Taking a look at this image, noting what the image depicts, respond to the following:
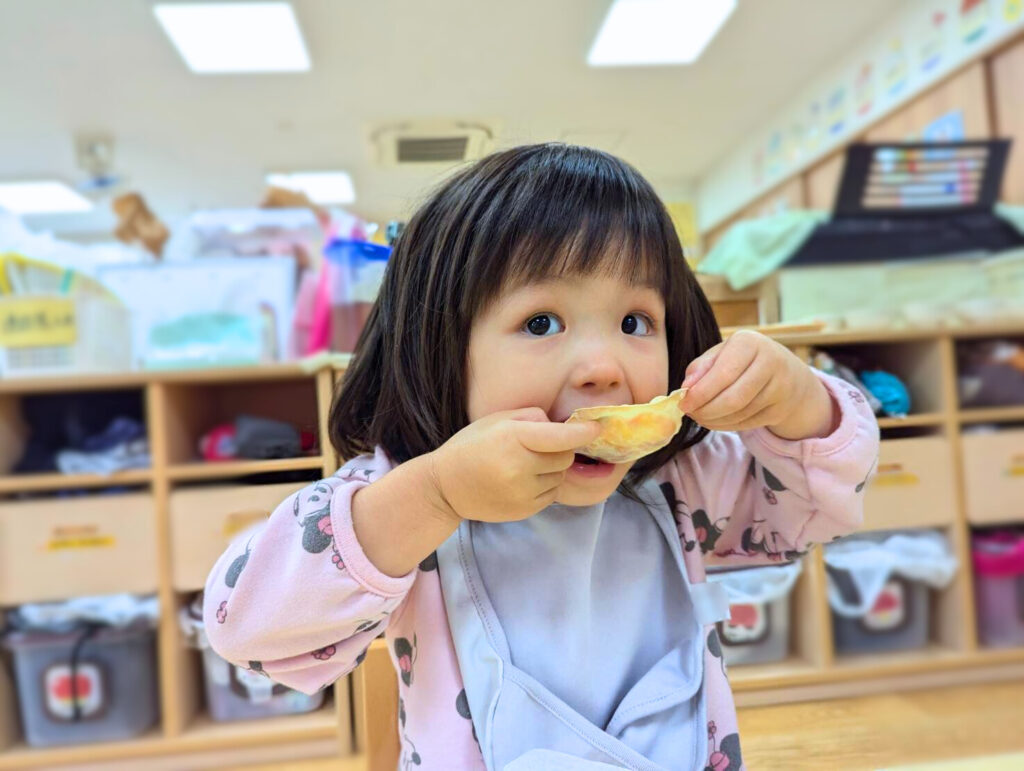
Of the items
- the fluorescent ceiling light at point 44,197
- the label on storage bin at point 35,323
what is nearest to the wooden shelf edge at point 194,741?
the label on storage bin at point 35,323

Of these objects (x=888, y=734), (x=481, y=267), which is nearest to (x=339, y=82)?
(x=481, y=267)

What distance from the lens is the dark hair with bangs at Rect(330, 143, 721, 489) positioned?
0.36 metres

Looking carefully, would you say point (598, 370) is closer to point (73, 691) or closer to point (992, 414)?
point (992, 414)

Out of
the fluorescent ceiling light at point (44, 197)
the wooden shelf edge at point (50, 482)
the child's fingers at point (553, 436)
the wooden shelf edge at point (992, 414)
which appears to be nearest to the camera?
the child's fingers at point (553, 436)

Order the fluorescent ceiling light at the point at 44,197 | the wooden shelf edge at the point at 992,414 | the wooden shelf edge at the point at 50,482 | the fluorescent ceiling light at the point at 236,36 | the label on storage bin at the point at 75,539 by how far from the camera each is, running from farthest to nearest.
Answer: the fluorescent ceiling light at the point at 236,36 → the fluorescent ceiling light at the point at 44,197 → the label on storage bin at the point at 75,539 → the wooden shelf edge at the point at 50,482 → the wooden shelf edge at the point at 992,414

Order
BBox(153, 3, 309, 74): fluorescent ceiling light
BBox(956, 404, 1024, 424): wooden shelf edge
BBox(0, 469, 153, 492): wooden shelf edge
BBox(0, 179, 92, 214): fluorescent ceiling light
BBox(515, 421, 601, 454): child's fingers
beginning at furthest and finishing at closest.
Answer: BBox(153, 3, 309, 74): fluorescent ceiling light
BBox(0, 179, 92, 214): fluorescent ceiling light
BBox(0, 469, 153, 492): wooden shelf edge
BBox(956, 404, 1024, 424): wooden shelf edge
BBox(515, 421, 601, 454): child's fingers

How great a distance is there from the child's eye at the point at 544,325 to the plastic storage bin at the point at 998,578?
0.37 metres

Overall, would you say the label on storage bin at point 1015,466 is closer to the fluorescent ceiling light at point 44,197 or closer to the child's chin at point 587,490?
the child's chin at point 587,490

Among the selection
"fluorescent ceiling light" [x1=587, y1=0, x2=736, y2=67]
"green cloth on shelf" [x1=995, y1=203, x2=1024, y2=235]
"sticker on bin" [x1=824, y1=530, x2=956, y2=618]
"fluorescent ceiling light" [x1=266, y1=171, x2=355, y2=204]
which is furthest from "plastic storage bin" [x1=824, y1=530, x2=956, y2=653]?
"fluorescent ceiling light" [x1=587, y1=0, x2=736, y2=67]

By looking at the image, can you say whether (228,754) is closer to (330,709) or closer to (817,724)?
(330,709)

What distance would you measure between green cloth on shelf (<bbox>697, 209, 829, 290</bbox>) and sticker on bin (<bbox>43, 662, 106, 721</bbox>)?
0.91 meters

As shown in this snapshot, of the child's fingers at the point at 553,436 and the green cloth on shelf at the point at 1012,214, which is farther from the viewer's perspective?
the green cloth on shelf at the point at 1012,214

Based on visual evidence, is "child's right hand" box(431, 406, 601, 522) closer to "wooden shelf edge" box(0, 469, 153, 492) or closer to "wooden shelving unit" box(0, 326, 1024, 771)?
"wooden shelving unit" box(0, 326, 1024, 771)

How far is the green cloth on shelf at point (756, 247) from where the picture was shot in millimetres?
416
